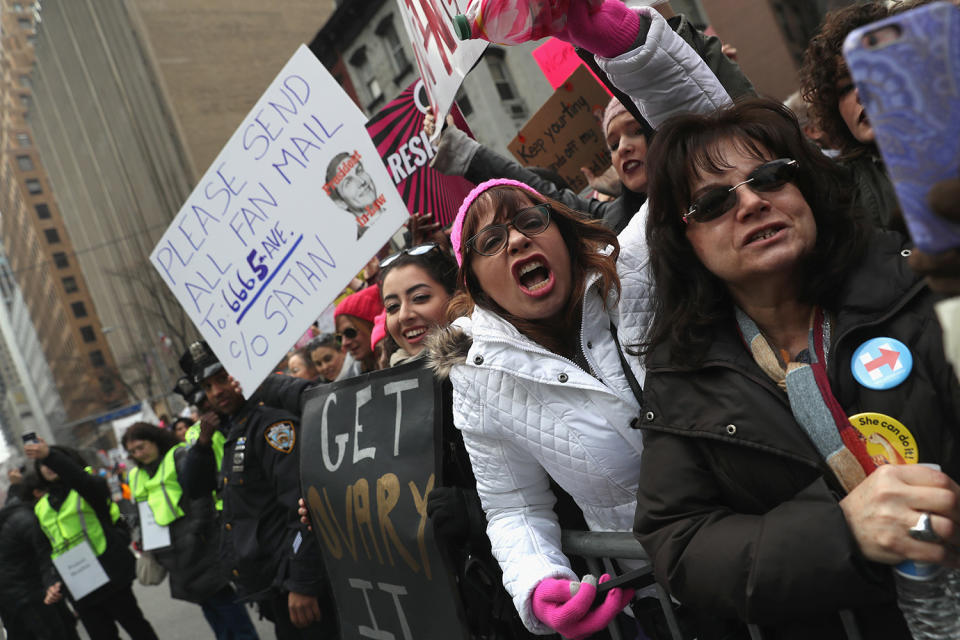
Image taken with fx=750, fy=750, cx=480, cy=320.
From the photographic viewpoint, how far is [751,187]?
1.48m

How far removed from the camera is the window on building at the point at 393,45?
22.5 m

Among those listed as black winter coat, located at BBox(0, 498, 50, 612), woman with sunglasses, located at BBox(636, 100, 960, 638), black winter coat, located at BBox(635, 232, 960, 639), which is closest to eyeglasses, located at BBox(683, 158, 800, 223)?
woman with sunglasses, located at BBox(636, 100, 960, 638)

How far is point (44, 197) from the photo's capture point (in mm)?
91812

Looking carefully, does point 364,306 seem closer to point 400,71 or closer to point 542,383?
point 542,383

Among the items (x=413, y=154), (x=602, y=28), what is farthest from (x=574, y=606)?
(x=413, y=154)

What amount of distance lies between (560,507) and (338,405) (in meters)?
1.06

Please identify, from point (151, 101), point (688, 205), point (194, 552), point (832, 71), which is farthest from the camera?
point (151, 101)

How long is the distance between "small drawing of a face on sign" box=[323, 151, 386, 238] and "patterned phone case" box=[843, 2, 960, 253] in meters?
2.34

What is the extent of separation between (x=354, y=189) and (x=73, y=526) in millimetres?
5040

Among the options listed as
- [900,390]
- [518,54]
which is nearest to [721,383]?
[900,390]

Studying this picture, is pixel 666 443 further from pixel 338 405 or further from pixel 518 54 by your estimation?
pixel 518 54

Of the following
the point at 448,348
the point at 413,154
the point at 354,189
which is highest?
the point at 413,154

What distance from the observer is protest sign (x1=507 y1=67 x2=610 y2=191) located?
13.2 feet

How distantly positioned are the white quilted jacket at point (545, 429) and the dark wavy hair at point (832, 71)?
2.58 feet
